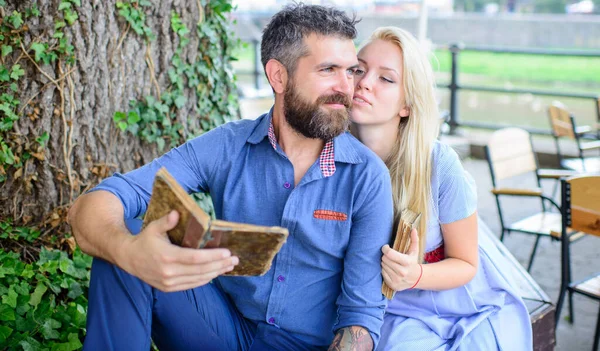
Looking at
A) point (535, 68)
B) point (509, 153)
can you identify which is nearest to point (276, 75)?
point (509, 153)

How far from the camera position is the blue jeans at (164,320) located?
1.78 meters

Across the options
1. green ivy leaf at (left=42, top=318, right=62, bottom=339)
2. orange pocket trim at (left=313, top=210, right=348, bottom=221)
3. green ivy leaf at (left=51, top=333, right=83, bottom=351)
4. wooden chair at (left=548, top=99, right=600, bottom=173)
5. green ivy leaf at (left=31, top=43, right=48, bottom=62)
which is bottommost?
wooden chair at (left=548, top=99, right=600, bottom=173)

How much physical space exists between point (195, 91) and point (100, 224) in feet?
4.78

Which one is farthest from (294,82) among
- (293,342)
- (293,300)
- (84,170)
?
(84,170)

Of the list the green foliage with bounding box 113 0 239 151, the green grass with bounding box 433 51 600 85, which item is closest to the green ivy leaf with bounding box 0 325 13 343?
the green foliage with bounding box 113 0 239 151

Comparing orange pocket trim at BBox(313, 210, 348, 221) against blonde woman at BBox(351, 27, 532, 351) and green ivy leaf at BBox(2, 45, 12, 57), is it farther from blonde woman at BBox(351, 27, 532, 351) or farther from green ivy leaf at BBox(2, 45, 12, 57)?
green ivy leaf at BBox(2, 45, 12, 57)

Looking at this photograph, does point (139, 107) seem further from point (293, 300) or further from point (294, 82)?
point (293, 300)

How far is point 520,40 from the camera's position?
22531 mm

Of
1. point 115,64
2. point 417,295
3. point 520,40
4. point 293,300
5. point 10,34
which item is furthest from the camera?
point 520,40

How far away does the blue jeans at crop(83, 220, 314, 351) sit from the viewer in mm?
1782

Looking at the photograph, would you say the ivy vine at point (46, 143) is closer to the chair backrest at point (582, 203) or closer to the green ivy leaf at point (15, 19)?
the green ivy leaf at point (15, 19)

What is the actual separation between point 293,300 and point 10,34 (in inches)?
65.0

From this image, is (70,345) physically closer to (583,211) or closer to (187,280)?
(187,280)

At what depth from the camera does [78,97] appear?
2777 mm
